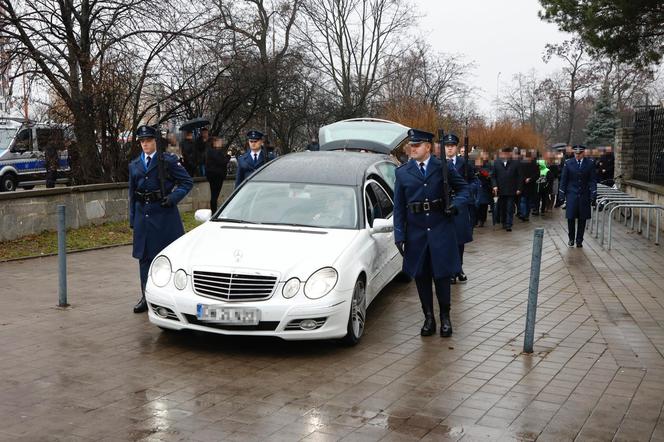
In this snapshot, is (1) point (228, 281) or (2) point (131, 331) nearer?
(1) point (228, 281)

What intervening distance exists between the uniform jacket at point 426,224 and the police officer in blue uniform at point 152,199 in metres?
2.44

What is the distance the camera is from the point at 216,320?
21.1 feet

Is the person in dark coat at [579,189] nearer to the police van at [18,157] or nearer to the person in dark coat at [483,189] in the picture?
the person in dark coat at [483,189]

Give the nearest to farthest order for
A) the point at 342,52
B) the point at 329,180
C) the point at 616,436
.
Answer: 1. the point at 616,436
2. the point at 329,180
3. the point at 342,52

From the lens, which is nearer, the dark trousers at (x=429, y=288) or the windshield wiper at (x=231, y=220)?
the dark trousers at (x=429, y=288)

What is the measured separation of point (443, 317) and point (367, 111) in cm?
3654

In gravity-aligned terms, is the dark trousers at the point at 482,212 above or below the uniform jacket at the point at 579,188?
below

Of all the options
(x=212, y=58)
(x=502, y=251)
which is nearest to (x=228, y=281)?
(x=502, y=251)

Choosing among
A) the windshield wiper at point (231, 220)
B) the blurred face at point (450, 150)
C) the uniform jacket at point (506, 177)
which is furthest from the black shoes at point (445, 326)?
the uniform jacket at point (506, 177)

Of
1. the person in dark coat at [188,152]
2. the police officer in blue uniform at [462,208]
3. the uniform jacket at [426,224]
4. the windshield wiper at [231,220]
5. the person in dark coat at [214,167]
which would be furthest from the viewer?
the person in dark coat at [188,152]

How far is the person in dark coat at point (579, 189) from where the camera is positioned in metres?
13.9

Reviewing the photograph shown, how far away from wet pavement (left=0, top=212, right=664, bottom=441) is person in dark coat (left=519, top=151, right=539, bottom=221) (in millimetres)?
10303

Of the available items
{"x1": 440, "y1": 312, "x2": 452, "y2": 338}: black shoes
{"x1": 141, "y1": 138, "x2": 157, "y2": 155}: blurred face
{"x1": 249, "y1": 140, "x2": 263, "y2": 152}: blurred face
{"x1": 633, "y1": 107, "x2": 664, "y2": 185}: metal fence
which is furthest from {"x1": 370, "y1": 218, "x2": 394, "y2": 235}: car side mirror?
{"x1": 633, "y1": 107, "x2": 664, "y2": 185}: metal fence

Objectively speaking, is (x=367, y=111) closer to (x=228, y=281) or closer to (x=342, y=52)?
(x=342, y=52)
